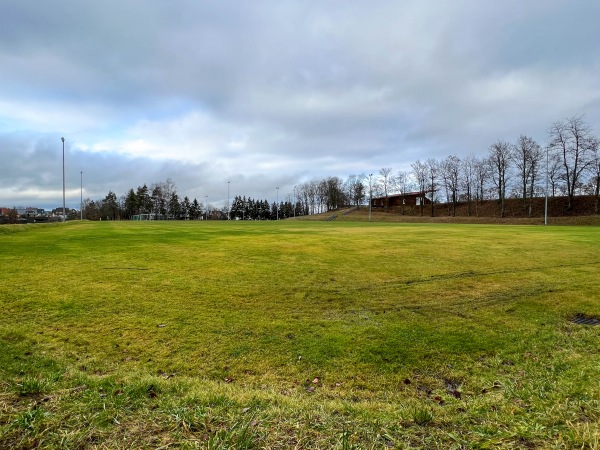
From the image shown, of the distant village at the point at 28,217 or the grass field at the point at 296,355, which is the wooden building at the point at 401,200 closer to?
the distant village at the point at 28,217

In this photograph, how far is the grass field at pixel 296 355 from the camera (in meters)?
2.84

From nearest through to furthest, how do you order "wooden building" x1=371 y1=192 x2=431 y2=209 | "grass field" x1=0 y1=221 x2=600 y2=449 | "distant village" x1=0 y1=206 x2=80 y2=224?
"grass field" x1=0 y1=221 x2=600 y2=449 → "distant village" x1=0 y1=206 x2=80 y2=224 → "wooden building" x1=371 y1=192 x2=431 y2=209

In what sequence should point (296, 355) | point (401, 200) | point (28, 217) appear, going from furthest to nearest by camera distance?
point (401, 200) < point (28, 217) < point (296, 355)

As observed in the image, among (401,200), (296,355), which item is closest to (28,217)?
(401,200)

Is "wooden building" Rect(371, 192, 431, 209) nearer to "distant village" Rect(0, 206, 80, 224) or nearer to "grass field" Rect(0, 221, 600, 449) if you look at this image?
"distant village" Rect(0, 206, 80, 224)

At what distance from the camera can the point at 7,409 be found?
3.07m

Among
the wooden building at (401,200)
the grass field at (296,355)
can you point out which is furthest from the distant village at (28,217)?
the wooden building at (401,200)

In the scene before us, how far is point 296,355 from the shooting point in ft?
17.9

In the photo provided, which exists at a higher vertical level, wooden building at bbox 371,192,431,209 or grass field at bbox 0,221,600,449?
wooden building at bbox 371,192,431,209

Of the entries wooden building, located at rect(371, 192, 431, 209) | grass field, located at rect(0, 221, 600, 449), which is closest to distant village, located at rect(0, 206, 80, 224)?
grass field, located at rect(0, 221, 600, 449)

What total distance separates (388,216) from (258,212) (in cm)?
6663

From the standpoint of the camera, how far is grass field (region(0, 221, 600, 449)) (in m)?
2.84

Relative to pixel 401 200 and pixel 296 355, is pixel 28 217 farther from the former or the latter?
pixel 296 355

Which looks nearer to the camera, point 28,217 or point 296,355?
point 296,355
